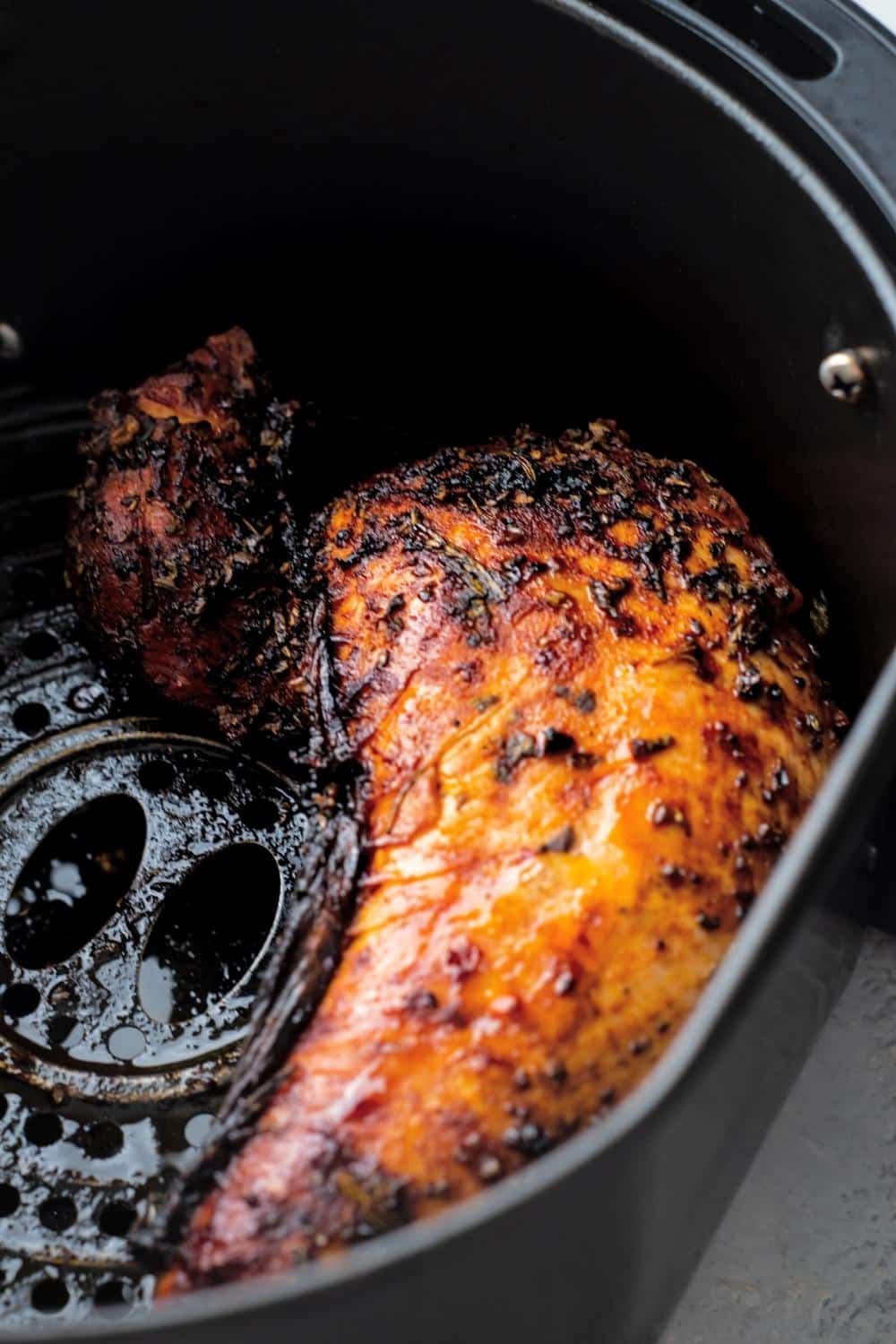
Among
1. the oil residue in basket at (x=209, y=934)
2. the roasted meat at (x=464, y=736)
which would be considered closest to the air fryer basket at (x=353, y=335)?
the oil residue in basket at (x=209, y=934)

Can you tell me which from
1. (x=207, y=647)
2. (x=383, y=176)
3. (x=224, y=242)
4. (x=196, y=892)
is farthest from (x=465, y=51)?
(x=196, y=892)

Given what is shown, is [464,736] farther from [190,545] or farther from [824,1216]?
[824,1216]

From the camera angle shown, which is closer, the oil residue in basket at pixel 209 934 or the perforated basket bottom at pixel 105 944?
the perforated basket bottom at pixel 105 944

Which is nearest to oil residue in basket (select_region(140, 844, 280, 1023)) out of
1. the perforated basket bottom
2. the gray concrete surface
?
the perforated basket bottom

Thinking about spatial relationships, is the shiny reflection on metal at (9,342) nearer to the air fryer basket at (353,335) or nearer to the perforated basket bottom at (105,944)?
the air fryer basket at (353,335)

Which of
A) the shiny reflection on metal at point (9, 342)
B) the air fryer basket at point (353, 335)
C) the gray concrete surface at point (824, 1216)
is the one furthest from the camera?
the shiny reflection on metal at point (9, 342)

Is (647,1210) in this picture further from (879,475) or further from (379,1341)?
(879,475)

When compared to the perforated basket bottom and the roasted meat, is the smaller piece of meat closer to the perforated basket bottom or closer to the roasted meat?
the roasted meat
